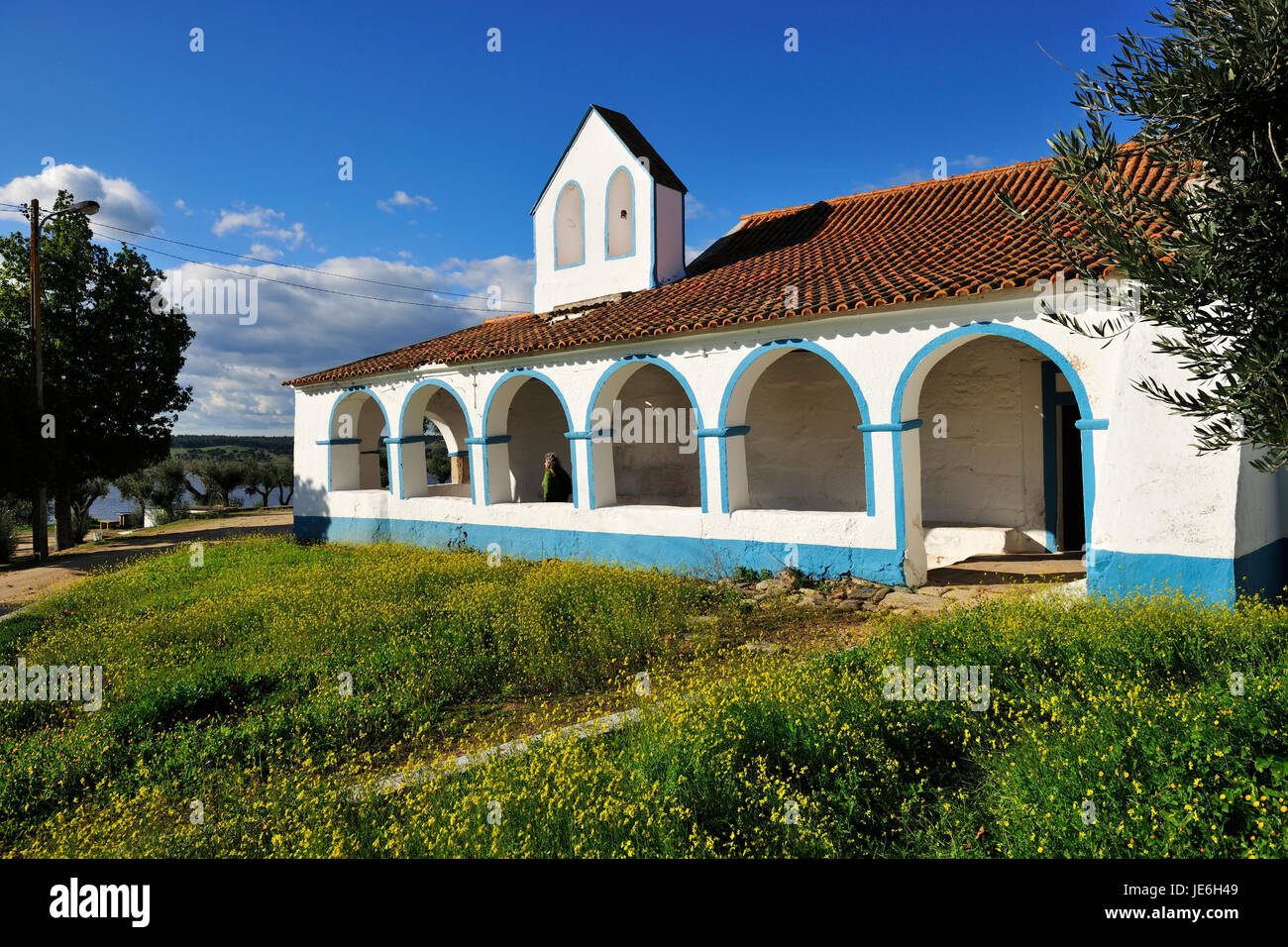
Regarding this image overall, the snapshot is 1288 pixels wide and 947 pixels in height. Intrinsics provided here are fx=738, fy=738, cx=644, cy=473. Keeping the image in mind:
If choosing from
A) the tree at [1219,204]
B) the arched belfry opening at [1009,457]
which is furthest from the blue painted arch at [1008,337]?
the tree at [1219,204]

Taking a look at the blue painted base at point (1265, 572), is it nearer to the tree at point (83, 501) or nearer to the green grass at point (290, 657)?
the green grass at point (290, 657)

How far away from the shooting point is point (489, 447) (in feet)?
42.6

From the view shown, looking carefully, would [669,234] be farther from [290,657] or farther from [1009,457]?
[290,657]

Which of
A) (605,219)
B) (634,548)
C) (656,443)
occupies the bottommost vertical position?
(634,548)

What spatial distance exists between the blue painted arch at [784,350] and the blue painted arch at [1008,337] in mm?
327

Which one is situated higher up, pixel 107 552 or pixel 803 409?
pixel 803 409

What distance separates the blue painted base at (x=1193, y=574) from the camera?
6.20 meters

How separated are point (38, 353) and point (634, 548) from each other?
14.7 meters

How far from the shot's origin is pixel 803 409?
12328 mm

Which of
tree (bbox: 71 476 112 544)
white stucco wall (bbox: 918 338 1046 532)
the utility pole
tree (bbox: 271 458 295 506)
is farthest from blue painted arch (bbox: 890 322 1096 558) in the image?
tree (bbox: 271 458 295 506)

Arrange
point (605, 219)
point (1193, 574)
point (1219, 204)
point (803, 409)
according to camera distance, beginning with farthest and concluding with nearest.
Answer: point (605, 219) < point (803, 409) < point (1193, 574) < point (1219, 204)

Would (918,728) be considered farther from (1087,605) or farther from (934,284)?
(934,284)

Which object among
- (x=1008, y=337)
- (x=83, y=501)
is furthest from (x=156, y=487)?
(x=1008, y=337)

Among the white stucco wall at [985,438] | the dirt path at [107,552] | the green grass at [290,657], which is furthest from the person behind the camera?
the dirt path at [107,552]
